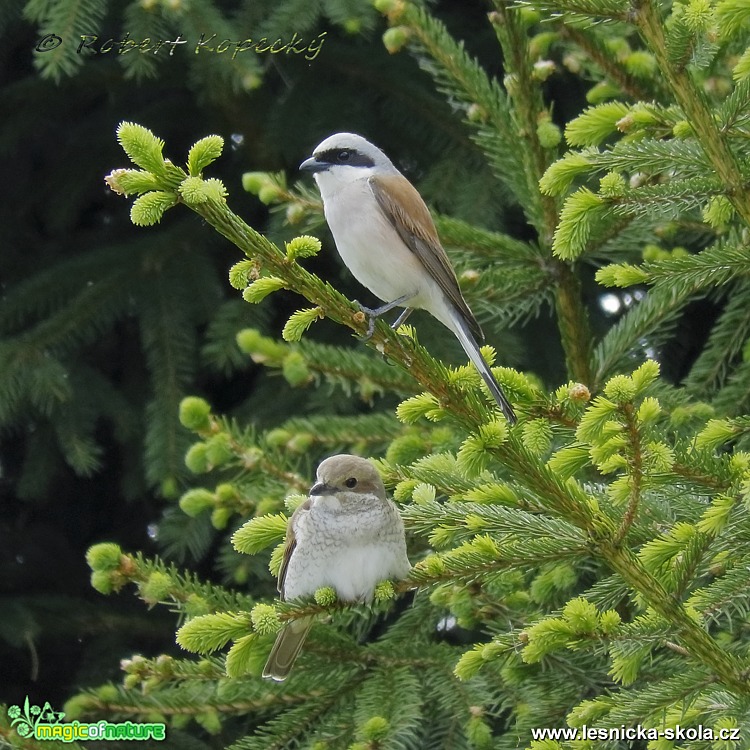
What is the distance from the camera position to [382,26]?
4562mm

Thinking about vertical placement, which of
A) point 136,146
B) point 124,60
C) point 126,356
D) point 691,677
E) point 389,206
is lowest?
point 691,677

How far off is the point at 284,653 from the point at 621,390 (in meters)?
1.49

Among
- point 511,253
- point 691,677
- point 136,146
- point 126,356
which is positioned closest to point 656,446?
point 691,677

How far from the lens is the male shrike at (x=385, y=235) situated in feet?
10.8

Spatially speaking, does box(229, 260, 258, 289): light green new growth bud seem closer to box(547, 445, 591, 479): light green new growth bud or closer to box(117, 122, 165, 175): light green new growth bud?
box(117, 122, 165, 175): light green new growth bud

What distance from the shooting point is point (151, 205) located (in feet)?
6.20

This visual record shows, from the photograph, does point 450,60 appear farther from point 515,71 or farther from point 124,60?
point 124,60

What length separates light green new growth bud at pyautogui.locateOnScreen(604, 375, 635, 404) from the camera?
174 cm

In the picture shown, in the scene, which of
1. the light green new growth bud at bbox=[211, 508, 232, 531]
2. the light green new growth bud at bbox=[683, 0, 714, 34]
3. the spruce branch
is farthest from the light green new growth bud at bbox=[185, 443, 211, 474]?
the light green new growth bud at bbox=[683, 0, 714, 34]

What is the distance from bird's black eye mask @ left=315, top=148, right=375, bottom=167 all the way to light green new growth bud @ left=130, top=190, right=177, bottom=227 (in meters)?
1.64

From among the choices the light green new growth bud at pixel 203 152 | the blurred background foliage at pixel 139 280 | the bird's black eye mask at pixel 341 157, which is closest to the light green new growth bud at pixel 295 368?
the bird's black eye mask at pixel 341 157

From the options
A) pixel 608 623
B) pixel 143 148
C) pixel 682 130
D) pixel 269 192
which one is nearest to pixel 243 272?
pixel 143 148

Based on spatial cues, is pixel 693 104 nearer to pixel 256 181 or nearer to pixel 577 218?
pixel 577 218

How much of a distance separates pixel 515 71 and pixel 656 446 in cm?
172
